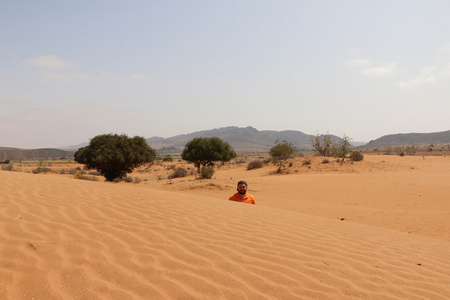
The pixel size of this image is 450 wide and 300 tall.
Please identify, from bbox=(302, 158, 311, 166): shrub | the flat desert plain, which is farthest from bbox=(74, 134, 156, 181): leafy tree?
the flat desert plain

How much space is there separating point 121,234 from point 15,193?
3.63m

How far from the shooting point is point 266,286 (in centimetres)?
284

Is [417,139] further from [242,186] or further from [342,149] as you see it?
[242,186]

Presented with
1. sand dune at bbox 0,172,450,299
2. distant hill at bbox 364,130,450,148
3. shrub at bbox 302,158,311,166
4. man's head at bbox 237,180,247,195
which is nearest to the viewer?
sand dune at bbox 0,172,450,299

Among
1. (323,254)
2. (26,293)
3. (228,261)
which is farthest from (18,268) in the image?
(323,254)

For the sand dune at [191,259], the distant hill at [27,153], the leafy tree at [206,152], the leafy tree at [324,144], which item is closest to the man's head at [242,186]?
the sand dune at [191,259]

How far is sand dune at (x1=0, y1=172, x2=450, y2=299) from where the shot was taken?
268 centimetres

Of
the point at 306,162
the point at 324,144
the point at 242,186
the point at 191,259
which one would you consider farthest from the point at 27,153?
the point at 191,259

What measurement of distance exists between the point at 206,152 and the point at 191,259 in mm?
28675

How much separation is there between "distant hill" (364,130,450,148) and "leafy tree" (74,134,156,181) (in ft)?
440

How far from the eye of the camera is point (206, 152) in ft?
105

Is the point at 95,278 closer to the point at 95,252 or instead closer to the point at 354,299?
the point at 95,252

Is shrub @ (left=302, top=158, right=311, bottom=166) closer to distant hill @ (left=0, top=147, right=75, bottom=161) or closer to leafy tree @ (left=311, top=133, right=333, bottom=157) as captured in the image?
leafy tree @ (left=311, top=133, right=333, bottom=157)

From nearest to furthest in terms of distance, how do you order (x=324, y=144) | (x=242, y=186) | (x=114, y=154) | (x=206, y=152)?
(x=242, y=186), (x=114, y=154), (x=324, y=144), (x=206, y=152)
